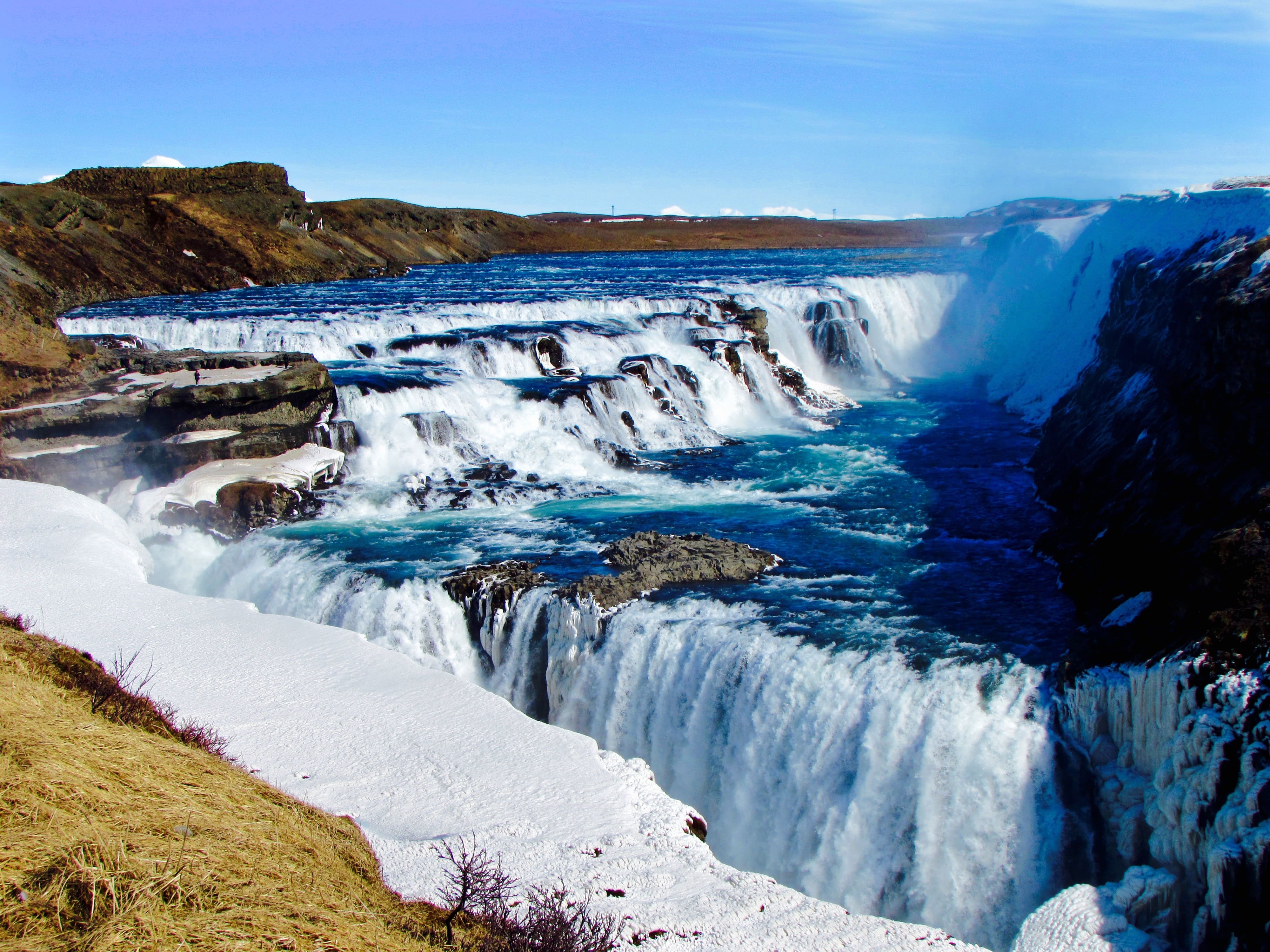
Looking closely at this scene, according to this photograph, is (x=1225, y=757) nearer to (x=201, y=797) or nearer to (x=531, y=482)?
(x=201, y=797)

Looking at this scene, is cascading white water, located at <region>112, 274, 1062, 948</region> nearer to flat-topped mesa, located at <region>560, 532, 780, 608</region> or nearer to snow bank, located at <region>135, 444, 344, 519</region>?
flat-topped mesa, located at <region>560, 532, 780, 608</region>

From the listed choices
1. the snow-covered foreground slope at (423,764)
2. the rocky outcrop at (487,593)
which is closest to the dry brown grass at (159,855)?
the snow-covered foreground slope at (423,764)

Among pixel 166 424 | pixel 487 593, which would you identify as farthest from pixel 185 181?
pixel 487 593

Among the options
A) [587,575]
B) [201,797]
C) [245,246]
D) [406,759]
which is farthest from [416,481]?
[245,246]

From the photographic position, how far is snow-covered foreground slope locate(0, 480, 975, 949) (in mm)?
5477

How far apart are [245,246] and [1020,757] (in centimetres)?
5215

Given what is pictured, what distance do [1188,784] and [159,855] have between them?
686cm

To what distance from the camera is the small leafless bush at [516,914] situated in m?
4.50

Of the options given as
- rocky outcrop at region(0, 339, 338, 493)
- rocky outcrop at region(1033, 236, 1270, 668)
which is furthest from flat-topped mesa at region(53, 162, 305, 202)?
rocky outcrop at region(1033, 236, 1270, 668)

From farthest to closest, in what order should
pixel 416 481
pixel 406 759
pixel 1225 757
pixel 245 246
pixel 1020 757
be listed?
pixel 245 246
pixel 416 481
pixel 1020 757
pixel 406 759
pixel 1225 757

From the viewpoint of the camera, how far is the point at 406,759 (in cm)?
711

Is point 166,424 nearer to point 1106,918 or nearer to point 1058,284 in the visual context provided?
point 1106,918

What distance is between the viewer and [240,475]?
15.0 metres

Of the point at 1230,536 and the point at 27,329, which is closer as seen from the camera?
the point at 1230,536
